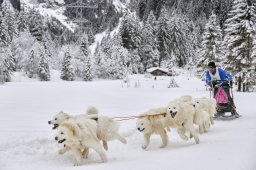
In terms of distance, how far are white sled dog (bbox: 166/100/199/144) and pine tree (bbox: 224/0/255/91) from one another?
23.7 metres

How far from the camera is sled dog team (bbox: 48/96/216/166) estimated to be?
632 centimetres

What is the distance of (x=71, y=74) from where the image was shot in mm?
54719

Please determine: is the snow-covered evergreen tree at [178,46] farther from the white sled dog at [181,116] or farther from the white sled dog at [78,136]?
the white sled dog at [78,136]

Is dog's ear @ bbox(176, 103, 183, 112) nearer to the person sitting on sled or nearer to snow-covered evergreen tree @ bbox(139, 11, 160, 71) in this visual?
the person sitting on sled

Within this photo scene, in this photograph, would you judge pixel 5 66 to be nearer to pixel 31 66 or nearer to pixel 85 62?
pixel 31 66

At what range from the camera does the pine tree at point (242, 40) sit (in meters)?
29.8

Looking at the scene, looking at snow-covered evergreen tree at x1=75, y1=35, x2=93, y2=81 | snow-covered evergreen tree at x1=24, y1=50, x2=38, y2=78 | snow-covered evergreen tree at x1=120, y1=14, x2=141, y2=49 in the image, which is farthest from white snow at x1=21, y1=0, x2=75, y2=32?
snow-covered evergreen tree at x1=24, y1=50, x2=38, y2=78

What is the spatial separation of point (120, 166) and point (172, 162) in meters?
0.91

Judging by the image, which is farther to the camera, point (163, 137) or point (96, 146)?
point (163, 137)

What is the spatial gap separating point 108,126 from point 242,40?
25.9 metres

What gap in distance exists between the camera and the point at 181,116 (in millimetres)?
7684

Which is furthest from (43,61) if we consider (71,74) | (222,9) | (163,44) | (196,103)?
(222,9)

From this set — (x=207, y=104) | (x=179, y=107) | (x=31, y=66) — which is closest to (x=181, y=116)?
(x=179, y=107)

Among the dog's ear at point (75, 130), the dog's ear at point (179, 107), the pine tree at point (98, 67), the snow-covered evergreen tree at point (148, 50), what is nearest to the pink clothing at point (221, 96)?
the dog's ear at point (179, 107)
